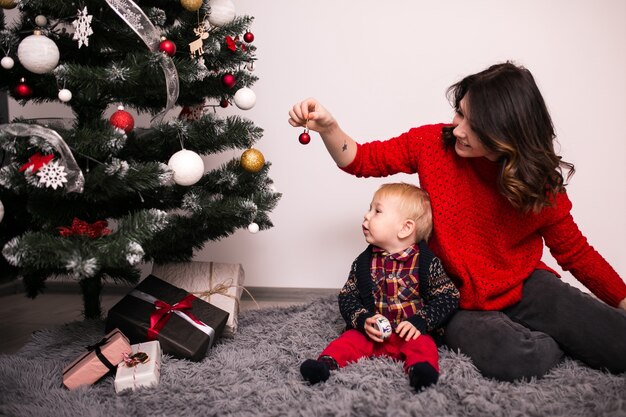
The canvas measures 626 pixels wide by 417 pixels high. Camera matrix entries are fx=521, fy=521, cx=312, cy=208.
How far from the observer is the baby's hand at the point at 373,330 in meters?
1.20

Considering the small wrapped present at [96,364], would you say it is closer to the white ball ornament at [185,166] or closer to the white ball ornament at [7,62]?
the white ball ornament at [185,166]

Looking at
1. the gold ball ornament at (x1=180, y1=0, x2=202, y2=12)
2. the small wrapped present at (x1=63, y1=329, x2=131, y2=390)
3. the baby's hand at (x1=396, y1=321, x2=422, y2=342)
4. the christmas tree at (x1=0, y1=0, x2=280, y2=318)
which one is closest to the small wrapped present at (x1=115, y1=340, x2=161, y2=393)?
the small wrapped present at (x1=63, y1=329, x2=131, y2=390)

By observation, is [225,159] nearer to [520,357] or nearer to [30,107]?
[30,107]

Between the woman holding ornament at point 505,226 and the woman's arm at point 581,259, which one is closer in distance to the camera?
the woman holding ornament at point 505,226

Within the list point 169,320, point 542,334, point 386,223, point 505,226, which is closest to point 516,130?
point 505,226

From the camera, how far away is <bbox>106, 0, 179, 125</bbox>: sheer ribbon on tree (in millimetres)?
1104

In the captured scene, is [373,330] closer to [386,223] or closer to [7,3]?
[386,223]

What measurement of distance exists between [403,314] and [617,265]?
115 centimetres

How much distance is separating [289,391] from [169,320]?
0.38m

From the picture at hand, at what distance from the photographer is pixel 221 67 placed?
4.43ft


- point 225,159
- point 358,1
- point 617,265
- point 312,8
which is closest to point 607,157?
point 617,265

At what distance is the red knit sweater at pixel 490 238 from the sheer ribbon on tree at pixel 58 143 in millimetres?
849

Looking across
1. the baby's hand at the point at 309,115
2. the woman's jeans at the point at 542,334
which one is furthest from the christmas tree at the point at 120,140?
the woman's jeans at the point at 542,334

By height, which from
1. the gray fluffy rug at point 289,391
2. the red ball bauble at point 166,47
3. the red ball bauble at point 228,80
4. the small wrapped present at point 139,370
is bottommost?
the gray fluffy rug at point 289,391
